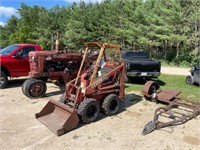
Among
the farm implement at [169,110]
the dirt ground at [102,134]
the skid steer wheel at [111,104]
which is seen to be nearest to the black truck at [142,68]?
the farm implement at [169,110]

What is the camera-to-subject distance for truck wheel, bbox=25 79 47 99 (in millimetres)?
8204

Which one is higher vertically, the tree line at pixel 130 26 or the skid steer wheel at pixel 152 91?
the tree line at pixel 130 26

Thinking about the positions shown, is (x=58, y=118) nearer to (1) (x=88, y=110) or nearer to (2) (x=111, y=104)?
(1) (x=88, y=110)

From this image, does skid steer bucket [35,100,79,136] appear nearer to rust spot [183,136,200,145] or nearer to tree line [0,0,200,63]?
rust spot [183,136,200,145]

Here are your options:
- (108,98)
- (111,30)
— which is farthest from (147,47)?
(108,98)

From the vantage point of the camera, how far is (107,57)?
311 inches

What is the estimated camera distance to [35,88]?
8.34 m

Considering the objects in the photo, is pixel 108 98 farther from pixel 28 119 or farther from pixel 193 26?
pixel 193 26

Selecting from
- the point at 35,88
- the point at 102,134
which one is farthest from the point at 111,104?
the point at 35,88

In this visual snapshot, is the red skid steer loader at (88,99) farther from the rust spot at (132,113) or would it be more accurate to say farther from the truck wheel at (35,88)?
the truck wheel at (35,88)

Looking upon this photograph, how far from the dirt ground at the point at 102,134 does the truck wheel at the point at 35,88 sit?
45.6 inches

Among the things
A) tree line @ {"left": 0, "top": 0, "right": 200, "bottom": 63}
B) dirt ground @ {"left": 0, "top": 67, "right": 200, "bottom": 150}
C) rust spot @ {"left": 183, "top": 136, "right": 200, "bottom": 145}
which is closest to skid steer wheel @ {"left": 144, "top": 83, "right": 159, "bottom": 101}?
dirt ground @ {"left": 0, "top": 67, "right": 200, "bottom": 150}

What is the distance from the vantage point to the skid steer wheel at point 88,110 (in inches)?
226

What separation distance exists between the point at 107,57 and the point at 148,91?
1.76m
